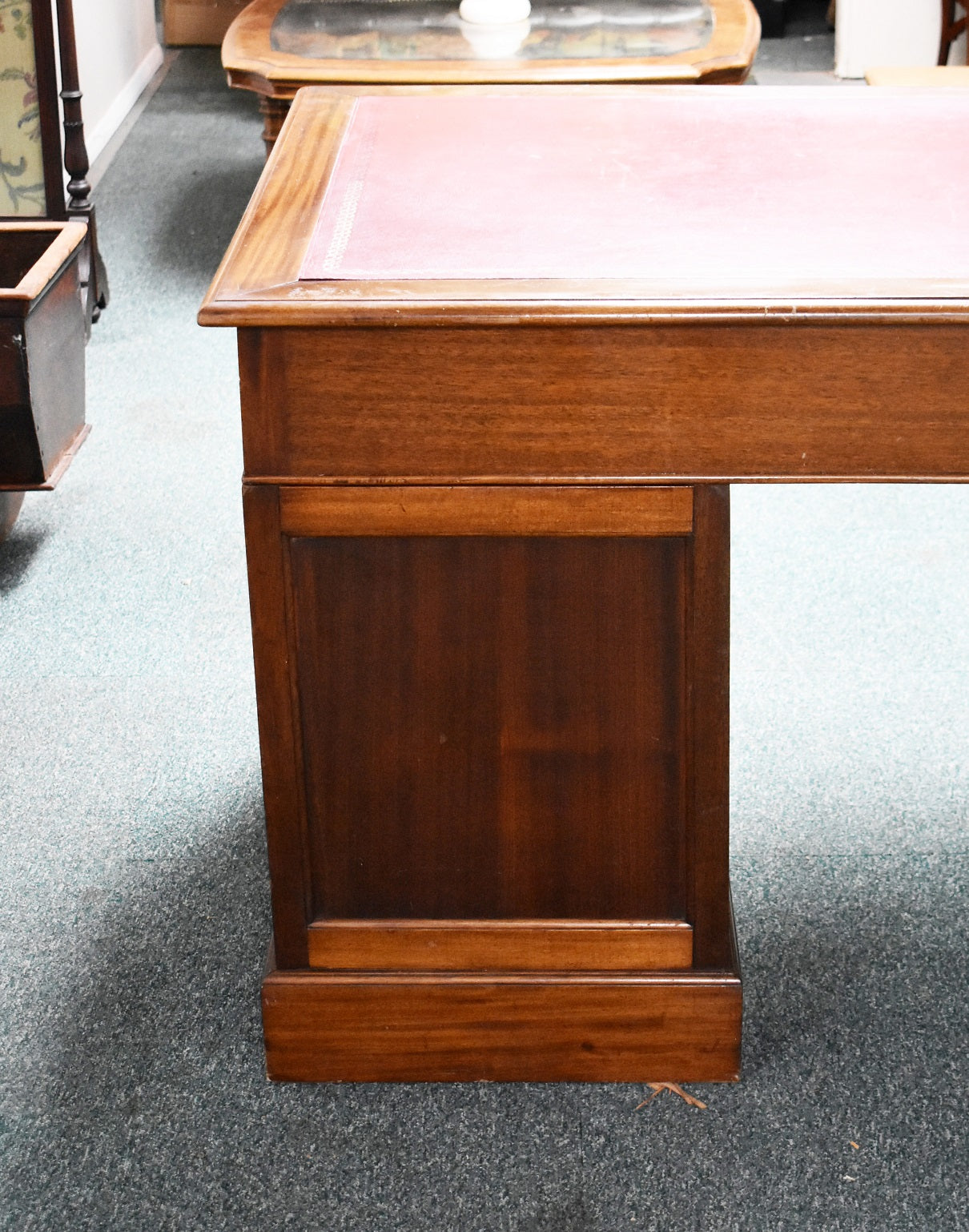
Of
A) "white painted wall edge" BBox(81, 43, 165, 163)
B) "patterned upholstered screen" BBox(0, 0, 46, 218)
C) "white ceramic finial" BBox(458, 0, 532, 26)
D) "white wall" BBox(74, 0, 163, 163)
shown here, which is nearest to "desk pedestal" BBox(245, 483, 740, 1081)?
"patterned upholstered screen" BBox(0, 0, 46, 218)

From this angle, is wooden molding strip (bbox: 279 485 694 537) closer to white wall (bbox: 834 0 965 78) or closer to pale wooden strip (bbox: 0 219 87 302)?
pale wooden strip (bbox: 0 219 87 302)

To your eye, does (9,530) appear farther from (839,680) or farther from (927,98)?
(927,98)

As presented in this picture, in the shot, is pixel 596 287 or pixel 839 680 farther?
pixel 839 680

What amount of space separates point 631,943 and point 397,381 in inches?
23.3

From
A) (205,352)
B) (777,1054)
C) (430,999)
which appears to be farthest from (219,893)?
(205,352)

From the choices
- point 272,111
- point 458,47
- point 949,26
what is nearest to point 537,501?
point 272,111

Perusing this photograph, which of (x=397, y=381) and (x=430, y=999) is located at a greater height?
(x=397, y=381)

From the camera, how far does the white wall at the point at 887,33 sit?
16.8 feet

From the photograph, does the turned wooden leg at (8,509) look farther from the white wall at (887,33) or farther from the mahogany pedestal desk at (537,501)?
the white wall at (887,33)

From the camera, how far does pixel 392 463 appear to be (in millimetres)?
1130

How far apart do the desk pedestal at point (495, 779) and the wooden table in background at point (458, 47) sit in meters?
2.03

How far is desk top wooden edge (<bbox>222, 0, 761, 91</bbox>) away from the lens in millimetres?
3146

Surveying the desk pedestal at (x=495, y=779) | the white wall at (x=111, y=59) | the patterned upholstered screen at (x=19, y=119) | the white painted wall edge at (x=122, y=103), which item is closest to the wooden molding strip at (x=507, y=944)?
the desk pedestal at (x=495, y=779)

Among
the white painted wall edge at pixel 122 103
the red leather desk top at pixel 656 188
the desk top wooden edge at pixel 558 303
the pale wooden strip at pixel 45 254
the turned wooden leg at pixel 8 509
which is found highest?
the red leather desk top at pixel 656 188
